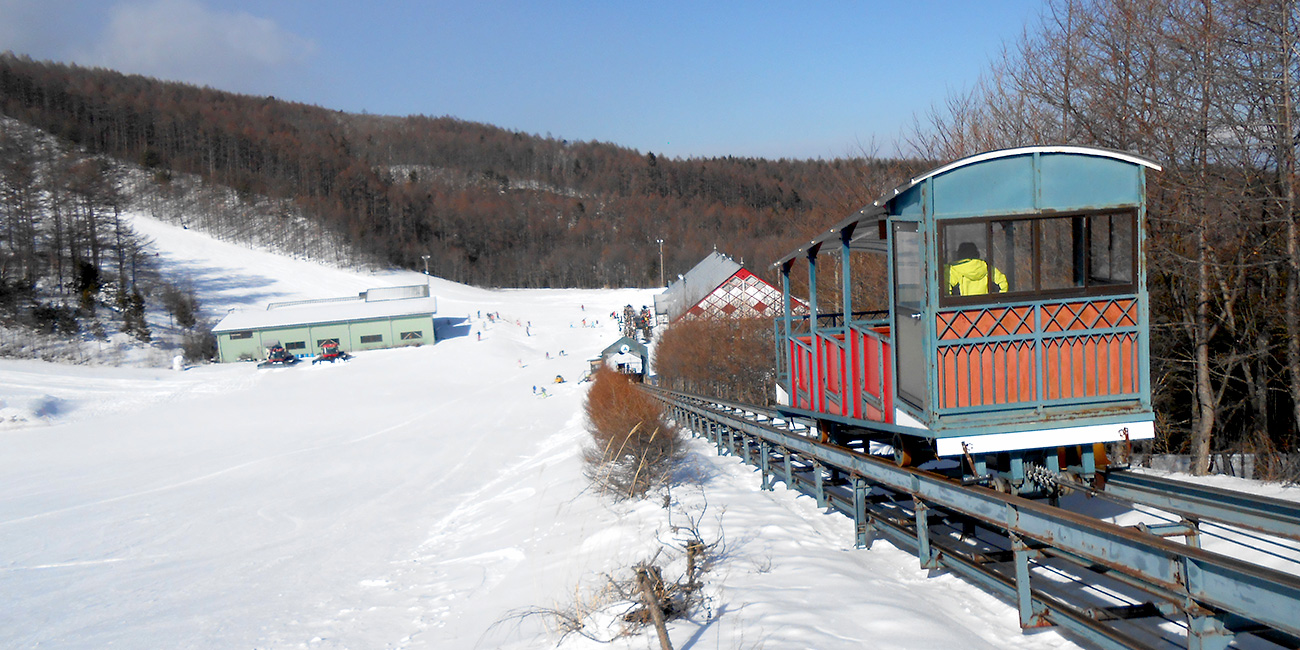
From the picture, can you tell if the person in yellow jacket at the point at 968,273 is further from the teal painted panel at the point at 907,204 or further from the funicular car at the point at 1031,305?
the teal painted panel at the point at 907,204

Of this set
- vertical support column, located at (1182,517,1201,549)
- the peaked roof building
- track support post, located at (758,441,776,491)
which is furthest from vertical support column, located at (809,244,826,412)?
the peaked roof building

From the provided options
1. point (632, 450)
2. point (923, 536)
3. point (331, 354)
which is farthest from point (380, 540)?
point (331, 354)

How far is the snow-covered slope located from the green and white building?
20.1 metres

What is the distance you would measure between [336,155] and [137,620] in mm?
167436

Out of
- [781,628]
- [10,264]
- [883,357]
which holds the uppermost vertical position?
[10,264]

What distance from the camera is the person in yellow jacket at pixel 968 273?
21.6 feet

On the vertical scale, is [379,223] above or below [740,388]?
above

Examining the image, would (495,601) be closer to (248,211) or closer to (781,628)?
(781,628)

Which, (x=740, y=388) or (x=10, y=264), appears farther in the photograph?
(x=10, y=264)

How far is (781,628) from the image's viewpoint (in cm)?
548

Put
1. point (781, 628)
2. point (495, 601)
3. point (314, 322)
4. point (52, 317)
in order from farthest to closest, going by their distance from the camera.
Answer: point (314, 322)
point (52, 317)
point (495, 601)
point (781, 628)

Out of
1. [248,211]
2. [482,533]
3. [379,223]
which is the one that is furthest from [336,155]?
[482,533]

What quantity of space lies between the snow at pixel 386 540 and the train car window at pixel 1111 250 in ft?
9.30

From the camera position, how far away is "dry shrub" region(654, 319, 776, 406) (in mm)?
31406
